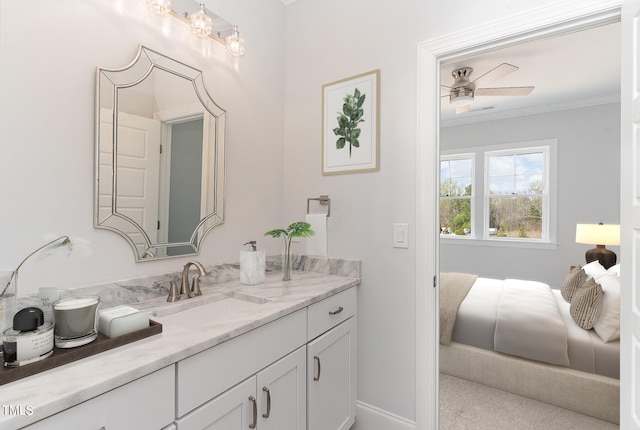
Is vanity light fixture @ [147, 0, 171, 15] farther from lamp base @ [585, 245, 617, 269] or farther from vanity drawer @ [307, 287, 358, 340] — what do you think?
lamp base @ [585, 245, 617, 269]

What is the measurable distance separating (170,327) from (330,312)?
75 centimetres

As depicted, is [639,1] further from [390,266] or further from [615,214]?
[615,214]

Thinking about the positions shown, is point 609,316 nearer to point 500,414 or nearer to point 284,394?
point 500,414

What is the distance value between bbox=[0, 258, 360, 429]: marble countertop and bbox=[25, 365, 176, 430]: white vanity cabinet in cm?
2

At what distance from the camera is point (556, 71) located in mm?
3102

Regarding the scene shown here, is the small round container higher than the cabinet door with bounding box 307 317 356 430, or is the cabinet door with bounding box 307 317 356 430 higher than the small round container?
the small round container

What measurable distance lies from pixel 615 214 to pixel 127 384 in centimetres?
498

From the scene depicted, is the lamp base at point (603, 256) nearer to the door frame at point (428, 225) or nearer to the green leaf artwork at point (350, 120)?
the door frame at point (428, 225)

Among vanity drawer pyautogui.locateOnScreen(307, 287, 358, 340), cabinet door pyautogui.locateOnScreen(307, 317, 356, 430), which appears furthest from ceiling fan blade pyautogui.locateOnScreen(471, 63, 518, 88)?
cabinet door pyautogui.locateOnScreen(307, 317, 356, 430)

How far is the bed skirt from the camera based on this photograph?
1943 millimetres

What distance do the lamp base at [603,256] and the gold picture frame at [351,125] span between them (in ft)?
10.9

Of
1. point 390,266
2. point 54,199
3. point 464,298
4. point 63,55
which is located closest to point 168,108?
point 63,55

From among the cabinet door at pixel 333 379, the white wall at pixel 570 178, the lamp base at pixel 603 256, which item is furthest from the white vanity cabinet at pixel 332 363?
the white wall at pixel 570 178

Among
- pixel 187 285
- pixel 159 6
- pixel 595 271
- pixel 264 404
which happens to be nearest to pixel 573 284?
pixel 595 271
